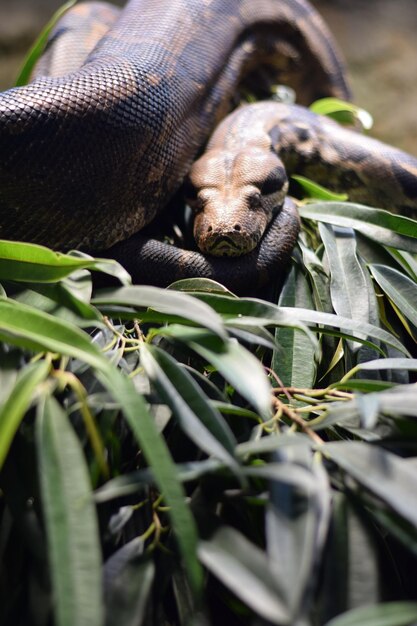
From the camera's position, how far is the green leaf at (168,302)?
1.08 m

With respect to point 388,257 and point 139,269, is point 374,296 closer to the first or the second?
point 388,257

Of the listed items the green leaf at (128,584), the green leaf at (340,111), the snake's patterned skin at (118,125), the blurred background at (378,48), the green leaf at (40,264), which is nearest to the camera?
the green leaf at (128,584)

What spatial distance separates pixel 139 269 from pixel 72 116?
17.0 inches

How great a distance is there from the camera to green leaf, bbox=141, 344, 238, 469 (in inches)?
39.2

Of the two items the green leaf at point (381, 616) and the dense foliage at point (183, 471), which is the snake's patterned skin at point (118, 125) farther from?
the green leaf at point (381, 616)

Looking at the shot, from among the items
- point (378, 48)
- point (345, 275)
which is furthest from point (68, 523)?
point (378, 48)

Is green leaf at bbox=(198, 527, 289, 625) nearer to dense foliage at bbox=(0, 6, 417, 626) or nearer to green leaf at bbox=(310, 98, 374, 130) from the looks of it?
dense foliage at bbox=(0, 6, 417, 626)

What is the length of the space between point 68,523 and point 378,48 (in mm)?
4748

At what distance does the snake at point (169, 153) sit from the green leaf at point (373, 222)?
105 millimetres

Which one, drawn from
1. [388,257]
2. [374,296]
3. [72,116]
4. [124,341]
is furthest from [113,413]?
[388,257]

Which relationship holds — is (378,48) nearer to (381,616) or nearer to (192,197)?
(192,197)

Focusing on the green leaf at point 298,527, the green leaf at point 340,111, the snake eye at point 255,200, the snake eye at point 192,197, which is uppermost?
the green leaf at point 298,527

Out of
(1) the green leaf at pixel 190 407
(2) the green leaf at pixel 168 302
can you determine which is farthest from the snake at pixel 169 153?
(1) the green leaf at pixel 190 407

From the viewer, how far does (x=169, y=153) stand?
2031mm
